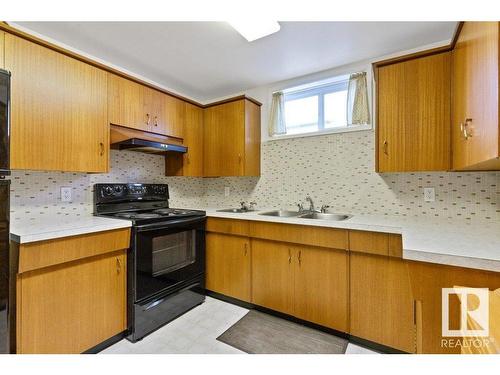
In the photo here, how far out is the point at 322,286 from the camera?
1.87 m

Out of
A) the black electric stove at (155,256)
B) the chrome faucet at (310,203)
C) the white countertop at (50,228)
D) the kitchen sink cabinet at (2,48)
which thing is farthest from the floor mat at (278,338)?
the kitchen sink cabinet at (2,48)

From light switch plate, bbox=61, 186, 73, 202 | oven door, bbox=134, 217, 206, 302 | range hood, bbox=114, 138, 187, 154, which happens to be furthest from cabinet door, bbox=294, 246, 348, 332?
light switch plate, bbox=61, 186, 73, 202

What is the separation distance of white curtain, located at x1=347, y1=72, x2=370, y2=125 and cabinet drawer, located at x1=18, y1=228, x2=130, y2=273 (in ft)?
7.14

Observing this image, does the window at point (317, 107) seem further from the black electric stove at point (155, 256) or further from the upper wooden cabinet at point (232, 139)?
the black electric stove at point (155, 256)

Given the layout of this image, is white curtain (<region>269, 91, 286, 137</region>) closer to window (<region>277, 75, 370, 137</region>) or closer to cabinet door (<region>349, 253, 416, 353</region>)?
window (<region>277, 75, 370, 137</region>)

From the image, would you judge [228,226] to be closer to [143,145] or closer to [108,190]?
[143,145]

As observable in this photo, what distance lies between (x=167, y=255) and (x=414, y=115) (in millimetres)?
2187

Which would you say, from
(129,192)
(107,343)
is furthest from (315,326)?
(129,192)

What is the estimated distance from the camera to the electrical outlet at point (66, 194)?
1958 mm

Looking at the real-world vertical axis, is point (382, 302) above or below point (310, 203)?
below

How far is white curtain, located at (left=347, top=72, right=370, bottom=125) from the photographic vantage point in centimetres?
223

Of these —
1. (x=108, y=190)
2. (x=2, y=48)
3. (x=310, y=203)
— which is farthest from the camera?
(x=310, y=203)

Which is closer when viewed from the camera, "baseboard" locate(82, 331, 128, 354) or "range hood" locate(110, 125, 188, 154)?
"baseboard" locate(82, 331, 128, 354)

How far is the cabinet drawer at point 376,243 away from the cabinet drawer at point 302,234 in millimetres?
61
